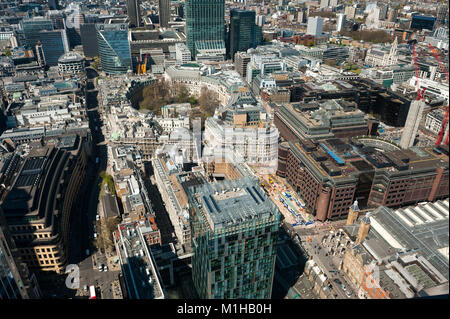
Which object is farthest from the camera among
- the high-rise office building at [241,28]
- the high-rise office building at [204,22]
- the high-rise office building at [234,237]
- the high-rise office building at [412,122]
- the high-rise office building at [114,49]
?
the high-rise office building at [241,28]

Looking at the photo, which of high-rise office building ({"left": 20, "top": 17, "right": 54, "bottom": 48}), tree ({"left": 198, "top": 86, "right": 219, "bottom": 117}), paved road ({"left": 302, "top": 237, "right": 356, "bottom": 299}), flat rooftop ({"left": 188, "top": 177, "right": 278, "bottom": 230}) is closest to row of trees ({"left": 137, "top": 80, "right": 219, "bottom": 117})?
tree ({"left": 198, "top": 86, "right": 219, "bottom": 117})

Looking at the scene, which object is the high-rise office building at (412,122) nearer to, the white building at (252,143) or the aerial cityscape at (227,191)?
the aerial cityscape at (227,191)

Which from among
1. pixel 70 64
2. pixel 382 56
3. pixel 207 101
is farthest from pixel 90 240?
pixel 382 56

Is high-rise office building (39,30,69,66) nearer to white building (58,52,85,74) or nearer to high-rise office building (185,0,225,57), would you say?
white building (58,52,85,74)

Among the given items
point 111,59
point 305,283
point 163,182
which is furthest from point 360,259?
point 111,59

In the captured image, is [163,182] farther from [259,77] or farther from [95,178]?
[259,77]

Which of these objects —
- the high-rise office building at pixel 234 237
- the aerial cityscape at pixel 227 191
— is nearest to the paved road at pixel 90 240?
the aerial cityscape at pixel 227 191
